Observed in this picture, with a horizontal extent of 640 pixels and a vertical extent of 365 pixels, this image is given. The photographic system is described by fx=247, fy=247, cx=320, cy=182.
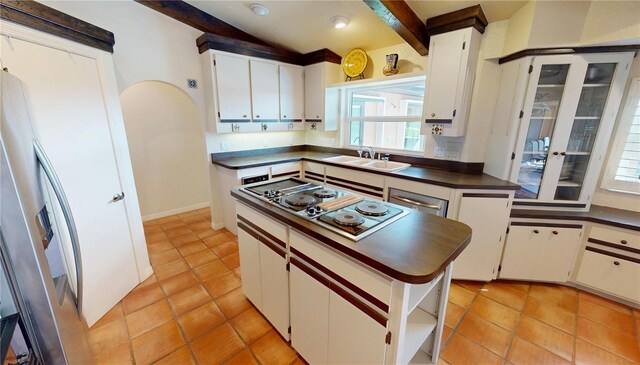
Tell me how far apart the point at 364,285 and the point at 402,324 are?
A: 0.21 meters

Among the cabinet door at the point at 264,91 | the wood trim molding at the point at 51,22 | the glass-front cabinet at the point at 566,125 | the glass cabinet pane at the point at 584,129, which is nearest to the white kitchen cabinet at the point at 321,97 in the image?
the cabinet door at the point at 264,91

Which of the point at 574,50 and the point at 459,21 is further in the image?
the point at 459,21

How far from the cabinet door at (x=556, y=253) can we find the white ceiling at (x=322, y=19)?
6.64 feet

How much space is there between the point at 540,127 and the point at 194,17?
383 cm

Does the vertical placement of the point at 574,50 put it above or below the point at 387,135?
above

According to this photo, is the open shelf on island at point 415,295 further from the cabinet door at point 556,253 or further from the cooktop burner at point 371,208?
the cabinet door at point 556,253

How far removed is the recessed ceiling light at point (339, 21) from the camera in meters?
2.71

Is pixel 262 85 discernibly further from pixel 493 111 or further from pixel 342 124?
pixel 493 111

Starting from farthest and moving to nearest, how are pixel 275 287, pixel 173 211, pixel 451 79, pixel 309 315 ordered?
1. pixel 173 211
2. pixel 451 79
3. pixel 275 287
4. pixel 309 315

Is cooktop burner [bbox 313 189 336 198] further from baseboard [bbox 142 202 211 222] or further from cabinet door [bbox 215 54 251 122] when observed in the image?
baseboard [bbox 142 202 211 222]

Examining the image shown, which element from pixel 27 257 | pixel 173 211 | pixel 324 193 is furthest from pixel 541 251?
pixel 173 211

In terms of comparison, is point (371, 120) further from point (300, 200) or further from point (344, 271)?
point (344, 271)

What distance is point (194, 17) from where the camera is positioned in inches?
113

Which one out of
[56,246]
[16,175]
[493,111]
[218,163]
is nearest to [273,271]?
[56,246]
